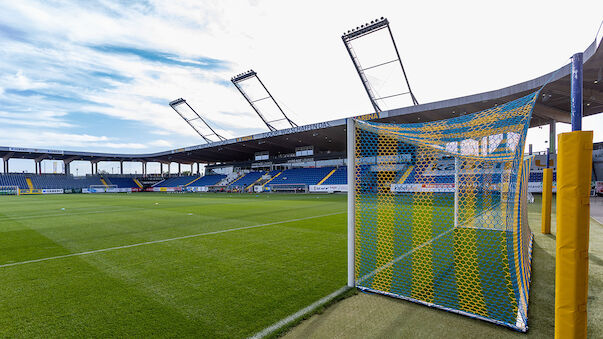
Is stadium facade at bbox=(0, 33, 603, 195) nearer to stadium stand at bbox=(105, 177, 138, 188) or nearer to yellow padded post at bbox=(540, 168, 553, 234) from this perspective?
stadium stand at bbox=(105, 177, 138, 188)

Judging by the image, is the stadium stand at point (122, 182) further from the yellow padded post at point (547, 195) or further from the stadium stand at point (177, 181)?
the yellow padded post at point (547, 195)

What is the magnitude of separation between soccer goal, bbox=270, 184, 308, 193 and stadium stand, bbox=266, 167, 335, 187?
84cm

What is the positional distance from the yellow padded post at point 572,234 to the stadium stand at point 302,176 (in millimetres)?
31278

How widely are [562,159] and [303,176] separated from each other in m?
34.2

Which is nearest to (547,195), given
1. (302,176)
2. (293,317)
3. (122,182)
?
(293,317)

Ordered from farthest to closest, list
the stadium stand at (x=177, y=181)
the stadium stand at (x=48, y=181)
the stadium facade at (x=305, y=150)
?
1. the stadium stand at (x=177, y=181)
2. the stadium stand at (x=48, y=181)
3. the stadium facade at (x=305, y=150)

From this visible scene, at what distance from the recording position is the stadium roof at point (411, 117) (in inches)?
595

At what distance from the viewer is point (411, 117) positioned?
23.8 m

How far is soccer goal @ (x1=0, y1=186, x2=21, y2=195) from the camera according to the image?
37.0 metres

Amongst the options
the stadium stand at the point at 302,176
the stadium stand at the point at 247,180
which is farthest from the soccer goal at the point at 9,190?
the stadium stand at the point at 302,176

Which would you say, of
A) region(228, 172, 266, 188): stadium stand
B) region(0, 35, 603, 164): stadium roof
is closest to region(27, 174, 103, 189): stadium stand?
region(0, 35, 603, 164): stadium roof

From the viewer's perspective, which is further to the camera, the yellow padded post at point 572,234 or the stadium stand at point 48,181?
the stadium stand at point 48,181

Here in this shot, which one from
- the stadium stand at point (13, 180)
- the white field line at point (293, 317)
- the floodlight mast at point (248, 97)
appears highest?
the floodlight mast at point (248, 97)

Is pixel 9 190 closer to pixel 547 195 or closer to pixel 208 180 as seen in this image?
pixel 208 180
